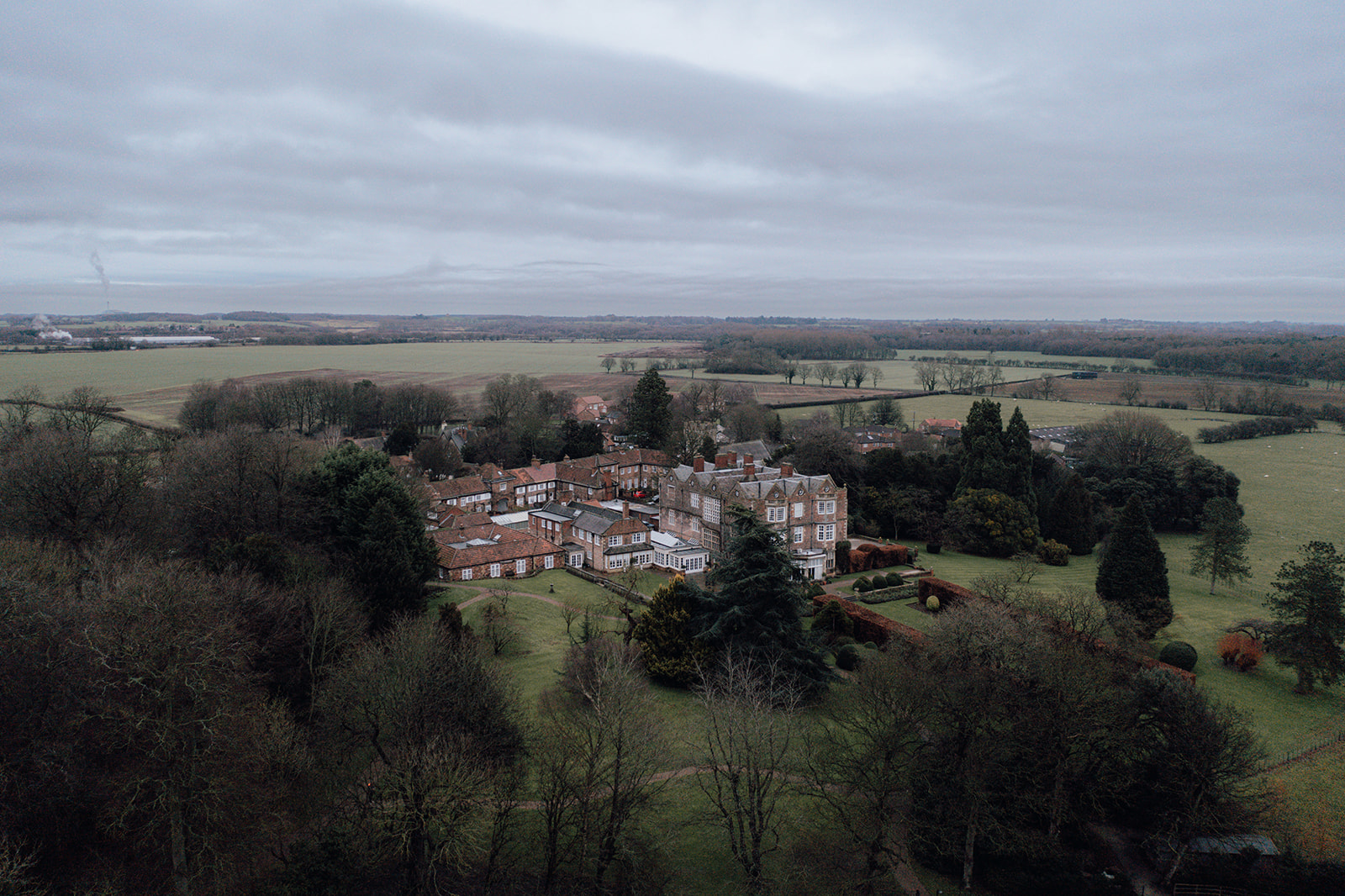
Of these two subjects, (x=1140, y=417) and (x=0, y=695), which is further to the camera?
(x=1140, y=417)

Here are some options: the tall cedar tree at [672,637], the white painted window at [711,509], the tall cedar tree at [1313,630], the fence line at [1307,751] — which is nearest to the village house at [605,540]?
the white painted window at [711,509]

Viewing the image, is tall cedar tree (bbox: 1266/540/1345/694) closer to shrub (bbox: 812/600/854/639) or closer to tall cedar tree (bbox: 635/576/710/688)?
shrub (bbox: 812/600/854/639)

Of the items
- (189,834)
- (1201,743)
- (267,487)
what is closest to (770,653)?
(1201,743)

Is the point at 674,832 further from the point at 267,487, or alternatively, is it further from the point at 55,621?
the point at 267,487

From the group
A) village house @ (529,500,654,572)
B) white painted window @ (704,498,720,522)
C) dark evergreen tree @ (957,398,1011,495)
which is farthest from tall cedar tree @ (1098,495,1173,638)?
village house @ (529,500,654,572)

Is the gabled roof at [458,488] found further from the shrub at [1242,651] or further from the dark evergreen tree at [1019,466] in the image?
the shrub at [1242,651]

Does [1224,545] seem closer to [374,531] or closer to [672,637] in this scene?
[672,637]

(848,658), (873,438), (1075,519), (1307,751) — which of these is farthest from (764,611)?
(873,438)
